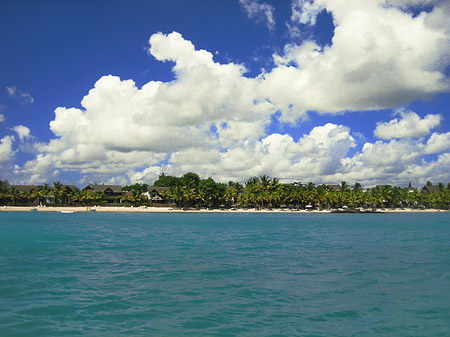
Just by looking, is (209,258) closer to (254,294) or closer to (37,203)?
(254,294)

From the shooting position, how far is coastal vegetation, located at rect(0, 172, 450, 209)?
436ft

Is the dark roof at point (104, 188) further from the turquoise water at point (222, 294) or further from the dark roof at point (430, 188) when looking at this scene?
the dark roof at point (430, 188)

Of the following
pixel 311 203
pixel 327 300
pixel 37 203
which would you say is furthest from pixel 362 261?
pixel 37 203

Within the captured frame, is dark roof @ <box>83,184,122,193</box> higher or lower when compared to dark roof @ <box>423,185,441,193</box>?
lower

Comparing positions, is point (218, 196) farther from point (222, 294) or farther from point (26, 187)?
point (222, 294)

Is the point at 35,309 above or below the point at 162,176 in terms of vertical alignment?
below

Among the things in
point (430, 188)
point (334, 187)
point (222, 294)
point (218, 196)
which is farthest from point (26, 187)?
point (430, 188)

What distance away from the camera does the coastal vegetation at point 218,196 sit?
132750 mm

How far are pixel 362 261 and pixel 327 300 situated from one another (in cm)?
1136

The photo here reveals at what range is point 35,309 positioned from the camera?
12688mm

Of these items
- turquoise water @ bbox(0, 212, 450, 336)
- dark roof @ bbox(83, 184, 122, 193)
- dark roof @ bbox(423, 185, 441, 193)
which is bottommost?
turquoise water @ bbox(0, 212, 450, 336)

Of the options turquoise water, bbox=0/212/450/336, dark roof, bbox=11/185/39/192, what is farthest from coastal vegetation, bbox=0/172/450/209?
turquoise water, bbox=0/212/450/336

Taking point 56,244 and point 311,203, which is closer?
point 56,244

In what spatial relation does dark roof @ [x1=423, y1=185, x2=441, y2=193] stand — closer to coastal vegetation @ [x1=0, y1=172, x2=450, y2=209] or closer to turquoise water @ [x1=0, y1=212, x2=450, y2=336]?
coastal vegetation @ [x1=0, y1=172, x2=450, y2=209]
